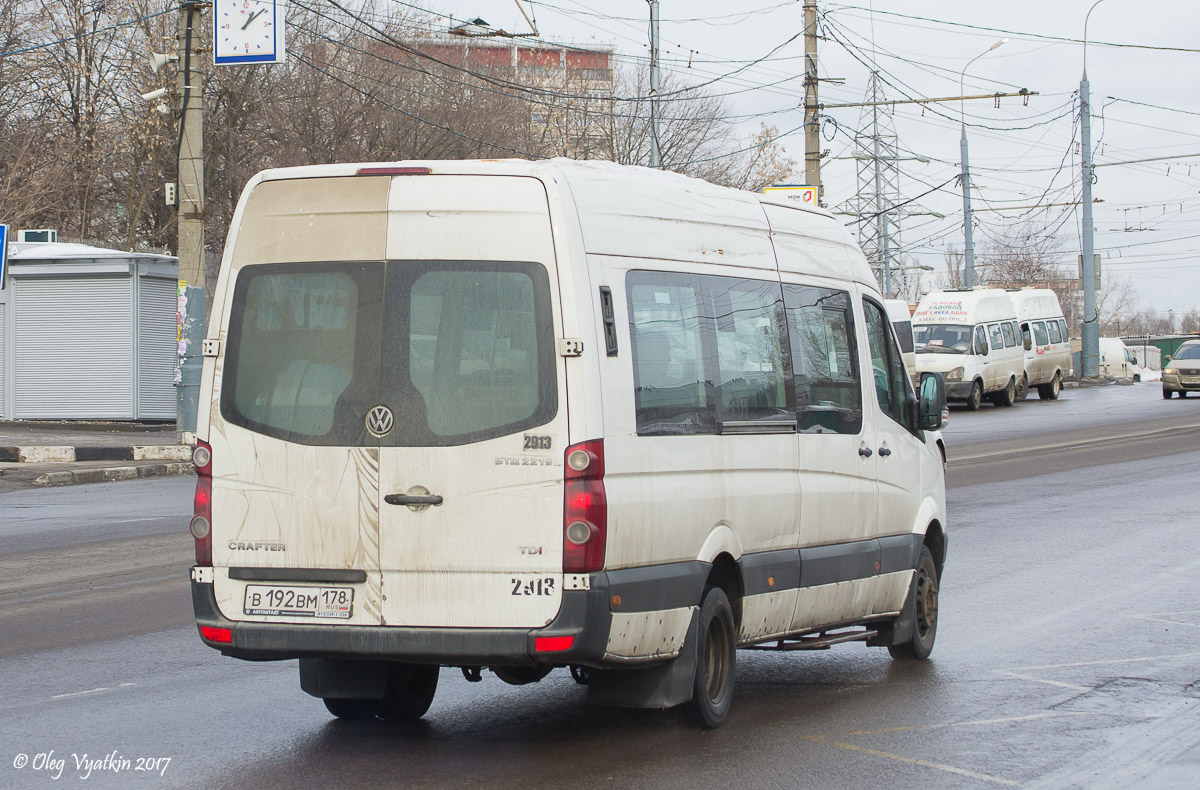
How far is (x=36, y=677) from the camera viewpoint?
732 centimetres

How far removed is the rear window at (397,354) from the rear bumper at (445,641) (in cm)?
70

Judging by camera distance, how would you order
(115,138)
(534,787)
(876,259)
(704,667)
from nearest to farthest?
(534,787) → (704,667) → (115,138) → (876,259)

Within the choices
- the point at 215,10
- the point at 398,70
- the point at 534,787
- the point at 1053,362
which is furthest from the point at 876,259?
the point at 534,787

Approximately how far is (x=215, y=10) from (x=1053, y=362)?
29274 millimetres

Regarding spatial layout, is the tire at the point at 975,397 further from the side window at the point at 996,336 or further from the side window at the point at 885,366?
the side window at the point at 885,366

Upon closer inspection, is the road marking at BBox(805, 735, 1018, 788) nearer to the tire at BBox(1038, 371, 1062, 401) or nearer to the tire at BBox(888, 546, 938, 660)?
the tire at BBox(888, 546, 938, 660)

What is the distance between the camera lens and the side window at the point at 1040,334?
41500 mm

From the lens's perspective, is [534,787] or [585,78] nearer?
[534,787]

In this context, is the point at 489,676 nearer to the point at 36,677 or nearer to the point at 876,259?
the point at 36,677

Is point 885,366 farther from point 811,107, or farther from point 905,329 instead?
point 905,329

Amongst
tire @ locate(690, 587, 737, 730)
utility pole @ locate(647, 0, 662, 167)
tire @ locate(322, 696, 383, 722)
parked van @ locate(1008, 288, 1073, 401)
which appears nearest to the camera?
tire @ locate(690, 587, 737, 730)

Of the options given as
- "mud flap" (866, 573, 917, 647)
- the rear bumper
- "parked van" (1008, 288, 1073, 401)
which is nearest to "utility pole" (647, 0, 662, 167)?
"parked van" (1008, 288, 1073, 401)

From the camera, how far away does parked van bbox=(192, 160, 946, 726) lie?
546cm

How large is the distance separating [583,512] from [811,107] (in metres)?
26.9
